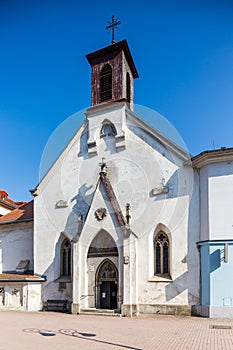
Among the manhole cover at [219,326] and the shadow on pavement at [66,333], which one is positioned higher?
the shadow on pavement at [66,333]

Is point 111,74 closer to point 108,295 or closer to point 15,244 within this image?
point 15,244

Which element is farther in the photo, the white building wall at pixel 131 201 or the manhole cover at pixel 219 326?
the white building wall at pixel 131 201

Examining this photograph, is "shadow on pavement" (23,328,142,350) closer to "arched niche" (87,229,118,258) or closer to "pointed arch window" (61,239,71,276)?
"arched niche" (87,229,118,258)

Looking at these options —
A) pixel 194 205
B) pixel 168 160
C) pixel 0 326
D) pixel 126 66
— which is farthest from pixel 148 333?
pixel 126 66

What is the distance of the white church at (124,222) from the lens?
19203 millimetres

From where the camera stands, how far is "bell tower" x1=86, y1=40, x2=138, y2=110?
82.4 feet

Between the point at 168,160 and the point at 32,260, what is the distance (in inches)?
514

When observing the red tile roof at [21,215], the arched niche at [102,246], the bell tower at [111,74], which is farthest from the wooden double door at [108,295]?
the bell tower at [111,74]

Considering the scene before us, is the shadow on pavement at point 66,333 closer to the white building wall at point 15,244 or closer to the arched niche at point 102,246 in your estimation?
the arched niche at point 102,246

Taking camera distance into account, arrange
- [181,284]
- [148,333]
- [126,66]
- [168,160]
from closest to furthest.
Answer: [148,333] < [181,284] < [168,160] < [126,66]

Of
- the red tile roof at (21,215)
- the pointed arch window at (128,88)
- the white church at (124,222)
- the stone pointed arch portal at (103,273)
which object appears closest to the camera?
the white church at (124,222)

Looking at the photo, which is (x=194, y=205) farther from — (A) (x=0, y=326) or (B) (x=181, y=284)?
(A) (x=0, y=326)

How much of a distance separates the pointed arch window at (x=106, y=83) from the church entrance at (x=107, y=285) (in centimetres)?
1138

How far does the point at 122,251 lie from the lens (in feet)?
66.9
